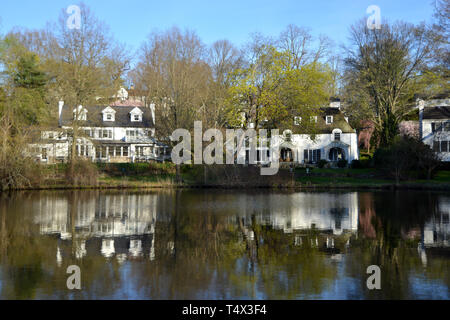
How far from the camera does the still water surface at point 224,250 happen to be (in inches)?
383

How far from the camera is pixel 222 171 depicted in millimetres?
37625

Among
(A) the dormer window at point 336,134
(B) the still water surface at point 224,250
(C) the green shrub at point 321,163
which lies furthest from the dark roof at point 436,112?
(B) the still water surface at point 224,250

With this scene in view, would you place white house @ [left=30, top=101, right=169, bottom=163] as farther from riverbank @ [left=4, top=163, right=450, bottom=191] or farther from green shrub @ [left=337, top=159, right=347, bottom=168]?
green shrub @ [left=337, top=159, right=347, bottom=168]

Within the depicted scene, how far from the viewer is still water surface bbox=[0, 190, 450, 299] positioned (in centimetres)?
973

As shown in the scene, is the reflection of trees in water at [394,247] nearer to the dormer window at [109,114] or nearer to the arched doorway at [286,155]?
the arched doorway at [286,155]

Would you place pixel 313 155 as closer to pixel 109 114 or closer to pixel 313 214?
pixel 109 114

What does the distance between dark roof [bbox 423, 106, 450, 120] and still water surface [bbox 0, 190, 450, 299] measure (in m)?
29.0

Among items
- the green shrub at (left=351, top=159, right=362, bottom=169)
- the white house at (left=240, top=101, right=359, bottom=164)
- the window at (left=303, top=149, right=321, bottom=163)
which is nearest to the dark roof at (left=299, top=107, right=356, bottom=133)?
the white house at (left=240, top=101, right=359, bottom=164)

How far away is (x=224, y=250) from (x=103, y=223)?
731cm

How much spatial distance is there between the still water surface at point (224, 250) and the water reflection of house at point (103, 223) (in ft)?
0.15

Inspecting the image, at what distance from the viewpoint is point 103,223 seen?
62.5ft
